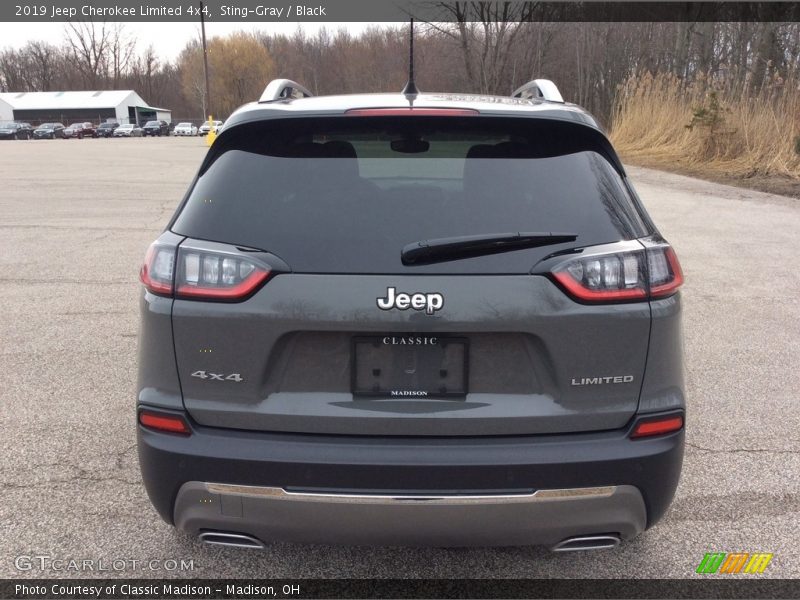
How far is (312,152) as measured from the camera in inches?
85.9

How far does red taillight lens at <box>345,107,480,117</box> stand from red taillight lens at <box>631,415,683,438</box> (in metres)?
1.17

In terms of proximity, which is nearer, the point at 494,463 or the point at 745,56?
the point at 494,463

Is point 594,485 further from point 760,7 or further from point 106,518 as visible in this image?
point 760,7

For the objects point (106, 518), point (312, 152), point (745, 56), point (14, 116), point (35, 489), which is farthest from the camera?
point (14, 116)

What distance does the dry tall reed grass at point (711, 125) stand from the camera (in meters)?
15.6

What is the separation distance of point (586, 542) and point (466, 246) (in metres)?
1.07

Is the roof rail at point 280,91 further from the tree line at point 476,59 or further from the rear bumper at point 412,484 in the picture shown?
the tree line at point 476,59

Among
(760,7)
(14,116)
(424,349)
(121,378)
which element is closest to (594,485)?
(424,349)

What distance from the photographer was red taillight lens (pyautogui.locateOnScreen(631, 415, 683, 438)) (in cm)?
207

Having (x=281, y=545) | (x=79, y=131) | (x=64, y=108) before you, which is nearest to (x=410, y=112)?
(x=281, y=545)

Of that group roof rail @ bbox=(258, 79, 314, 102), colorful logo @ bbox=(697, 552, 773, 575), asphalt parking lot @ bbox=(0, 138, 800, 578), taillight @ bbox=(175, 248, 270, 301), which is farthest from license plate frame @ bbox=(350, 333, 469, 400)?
colorful logo @ bbox=(697, 552, 773, 575)

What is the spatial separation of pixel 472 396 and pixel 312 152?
974 mm

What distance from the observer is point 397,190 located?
2.11 m

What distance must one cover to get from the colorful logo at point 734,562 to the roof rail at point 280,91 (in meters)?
2.58
